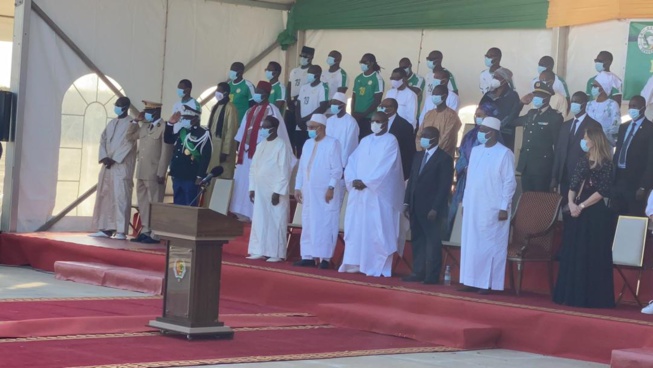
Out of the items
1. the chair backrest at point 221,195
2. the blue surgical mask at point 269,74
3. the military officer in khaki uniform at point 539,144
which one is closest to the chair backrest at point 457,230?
the military officer in khaki uniform at point 539,144

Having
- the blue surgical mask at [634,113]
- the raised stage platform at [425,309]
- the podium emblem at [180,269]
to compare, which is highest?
the blue surgical mask at [634,113]

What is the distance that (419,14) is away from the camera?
14.0m

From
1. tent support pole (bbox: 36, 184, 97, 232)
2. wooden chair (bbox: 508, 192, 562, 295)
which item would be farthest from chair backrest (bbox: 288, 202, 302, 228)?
tent support pole (bbox: 36, 184, 97, 232)

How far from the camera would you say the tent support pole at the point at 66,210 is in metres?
13.9

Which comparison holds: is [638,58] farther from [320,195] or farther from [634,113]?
[320,195]

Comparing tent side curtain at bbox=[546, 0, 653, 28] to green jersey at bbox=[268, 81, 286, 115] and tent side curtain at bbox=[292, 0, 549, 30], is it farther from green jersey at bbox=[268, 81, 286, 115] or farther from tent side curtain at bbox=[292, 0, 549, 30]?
green jersey at bbox=[268, 81, 286, 115]

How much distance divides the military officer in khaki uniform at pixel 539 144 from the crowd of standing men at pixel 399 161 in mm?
12

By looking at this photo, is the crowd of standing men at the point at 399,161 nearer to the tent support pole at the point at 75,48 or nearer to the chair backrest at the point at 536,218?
the chair backrest at the point at 536,218

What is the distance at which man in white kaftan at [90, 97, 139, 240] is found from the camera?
13742 mm

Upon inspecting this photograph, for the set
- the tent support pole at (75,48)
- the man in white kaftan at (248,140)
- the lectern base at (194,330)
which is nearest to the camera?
the lectern base at (194,330)

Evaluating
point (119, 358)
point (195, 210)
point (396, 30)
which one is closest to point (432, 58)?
point (396, 30)

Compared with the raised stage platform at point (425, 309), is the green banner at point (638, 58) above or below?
above

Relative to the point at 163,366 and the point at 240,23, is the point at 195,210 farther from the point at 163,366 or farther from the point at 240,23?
the point at 240,23

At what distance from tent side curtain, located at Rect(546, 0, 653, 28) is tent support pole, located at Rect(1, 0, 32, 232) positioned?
19.4 ft
